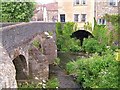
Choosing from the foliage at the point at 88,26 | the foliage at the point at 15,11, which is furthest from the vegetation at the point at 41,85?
the foliage at the point at 88,26

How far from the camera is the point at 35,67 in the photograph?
54.7ft

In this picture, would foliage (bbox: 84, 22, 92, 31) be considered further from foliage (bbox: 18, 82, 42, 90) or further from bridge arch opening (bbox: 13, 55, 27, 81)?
foliage (bbox: 18, 82, 42, 90)

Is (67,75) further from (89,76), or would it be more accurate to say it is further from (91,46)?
(91,46)

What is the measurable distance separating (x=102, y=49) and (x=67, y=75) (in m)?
8.58

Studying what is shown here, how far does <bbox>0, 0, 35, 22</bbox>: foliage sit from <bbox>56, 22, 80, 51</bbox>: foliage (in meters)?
3.02

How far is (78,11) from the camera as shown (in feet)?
108

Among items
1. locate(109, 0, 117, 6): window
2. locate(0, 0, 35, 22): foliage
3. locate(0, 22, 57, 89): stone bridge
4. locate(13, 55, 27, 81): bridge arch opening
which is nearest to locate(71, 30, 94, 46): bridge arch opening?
locate(109, 0, 117, 6): window

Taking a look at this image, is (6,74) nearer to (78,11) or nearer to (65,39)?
(65,39)

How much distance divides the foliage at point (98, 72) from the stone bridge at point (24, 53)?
6.04 feet

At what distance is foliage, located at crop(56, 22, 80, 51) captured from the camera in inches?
1114

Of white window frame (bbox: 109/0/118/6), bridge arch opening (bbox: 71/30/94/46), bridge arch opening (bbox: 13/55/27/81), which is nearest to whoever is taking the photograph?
bridge arch opening (bbox: 13/55/27/81)

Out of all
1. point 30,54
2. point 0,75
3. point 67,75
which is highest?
point 0,75

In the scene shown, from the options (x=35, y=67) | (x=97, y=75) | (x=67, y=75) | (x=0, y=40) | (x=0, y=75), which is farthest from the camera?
(x=67, y=75)

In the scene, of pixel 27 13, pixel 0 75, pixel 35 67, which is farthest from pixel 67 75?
pixel 0 75
